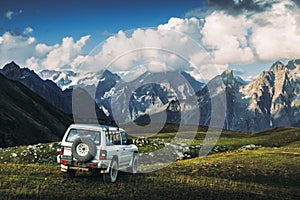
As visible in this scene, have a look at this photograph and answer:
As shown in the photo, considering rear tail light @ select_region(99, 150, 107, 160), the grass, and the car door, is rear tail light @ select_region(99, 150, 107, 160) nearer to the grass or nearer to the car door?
the grass

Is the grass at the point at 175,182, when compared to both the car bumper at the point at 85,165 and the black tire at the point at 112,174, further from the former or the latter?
the car bumper at the point at 85,165

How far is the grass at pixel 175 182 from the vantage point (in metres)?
22.3

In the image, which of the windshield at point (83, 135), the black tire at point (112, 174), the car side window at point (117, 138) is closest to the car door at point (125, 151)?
the car side window at point (117, 138)

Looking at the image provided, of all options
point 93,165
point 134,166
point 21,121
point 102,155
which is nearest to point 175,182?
point 134,166

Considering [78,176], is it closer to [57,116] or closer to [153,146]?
[153,146]

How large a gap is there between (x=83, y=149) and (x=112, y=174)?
2829 millimetres

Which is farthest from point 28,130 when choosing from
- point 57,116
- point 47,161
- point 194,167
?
point 194,167

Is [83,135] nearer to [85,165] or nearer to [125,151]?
[85,165]

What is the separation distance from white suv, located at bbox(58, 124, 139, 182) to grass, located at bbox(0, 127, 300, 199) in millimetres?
975

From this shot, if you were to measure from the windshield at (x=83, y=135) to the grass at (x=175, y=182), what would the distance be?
2658 millimetres

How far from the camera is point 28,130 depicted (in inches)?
5221

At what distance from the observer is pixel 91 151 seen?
23000 mm

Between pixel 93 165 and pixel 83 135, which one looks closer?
pixel 93 165

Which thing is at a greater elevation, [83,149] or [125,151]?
[83,149]
